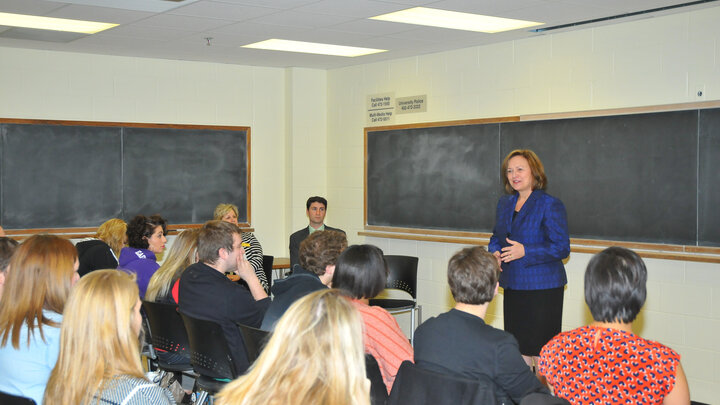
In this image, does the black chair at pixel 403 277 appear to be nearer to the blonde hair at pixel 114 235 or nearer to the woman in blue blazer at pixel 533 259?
the woman in blue blazer at pixel 533 259

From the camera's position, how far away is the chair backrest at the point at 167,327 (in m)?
3.80

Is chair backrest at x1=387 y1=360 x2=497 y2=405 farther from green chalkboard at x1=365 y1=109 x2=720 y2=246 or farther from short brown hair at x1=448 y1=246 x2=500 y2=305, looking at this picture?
green chalkboard at x1=365 y1=109 x2=720 y2=246

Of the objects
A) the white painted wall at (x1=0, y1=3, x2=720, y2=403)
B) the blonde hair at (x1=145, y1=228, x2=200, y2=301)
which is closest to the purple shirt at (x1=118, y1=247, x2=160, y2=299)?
the blonde hair at (x1=145, y1=228, x2=200, y2=301)

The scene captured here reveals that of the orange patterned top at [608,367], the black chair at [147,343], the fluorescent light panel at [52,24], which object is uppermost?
the fluorescent light panel at [52,24]

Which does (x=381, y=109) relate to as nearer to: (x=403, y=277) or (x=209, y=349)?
(x=403, y=277)

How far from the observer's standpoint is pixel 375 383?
265 cm

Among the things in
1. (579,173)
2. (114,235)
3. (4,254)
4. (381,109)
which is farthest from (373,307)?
(381,109)

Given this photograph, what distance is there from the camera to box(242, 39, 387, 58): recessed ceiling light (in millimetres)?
6250

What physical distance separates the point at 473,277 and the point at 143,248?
3.00m

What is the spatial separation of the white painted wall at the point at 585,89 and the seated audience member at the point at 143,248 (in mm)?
2727

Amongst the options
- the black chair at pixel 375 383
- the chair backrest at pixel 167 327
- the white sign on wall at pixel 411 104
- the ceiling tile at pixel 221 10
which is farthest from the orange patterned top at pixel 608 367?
the white sign on wall at pixel 411 104

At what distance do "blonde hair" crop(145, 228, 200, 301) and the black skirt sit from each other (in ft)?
6.36

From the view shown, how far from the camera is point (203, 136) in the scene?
23.9 feet

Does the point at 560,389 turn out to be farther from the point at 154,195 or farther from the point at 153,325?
the point at 154,195
